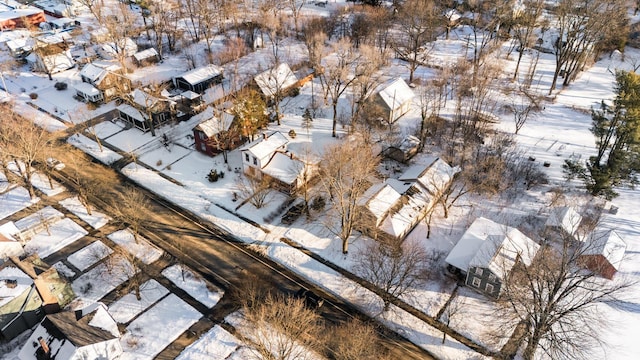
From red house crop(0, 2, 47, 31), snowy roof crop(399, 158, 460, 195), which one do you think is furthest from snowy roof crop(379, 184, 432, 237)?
red house crop(0, 2, 47, 31)

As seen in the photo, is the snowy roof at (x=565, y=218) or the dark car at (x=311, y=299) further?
the snowy roof at (x=565, y=218)

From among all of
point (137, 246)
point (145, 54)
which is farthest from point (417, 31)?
point (137, 246)

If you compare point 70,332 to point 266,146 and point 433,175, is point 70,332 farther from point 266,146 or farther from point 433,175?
point 433,175

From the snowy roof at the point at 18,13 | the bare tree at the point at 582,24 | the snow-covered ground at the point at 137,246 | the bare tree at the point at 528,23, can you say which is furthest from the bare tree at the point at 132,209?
the snowy roof at the point at 18,13

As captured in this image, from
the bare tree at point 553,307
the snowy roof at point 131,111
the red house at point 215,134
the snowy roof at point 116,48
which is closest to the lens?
the bare tree at point 553,307

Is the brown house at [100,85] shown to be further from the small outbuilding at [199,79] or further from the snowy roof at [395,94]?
the snowy roof at [395,94]

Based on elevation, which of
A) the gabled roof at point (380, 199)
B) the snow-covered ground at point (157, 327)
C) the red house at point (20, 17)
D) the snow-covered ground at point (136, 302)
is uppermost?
the red house at point (20, 17)

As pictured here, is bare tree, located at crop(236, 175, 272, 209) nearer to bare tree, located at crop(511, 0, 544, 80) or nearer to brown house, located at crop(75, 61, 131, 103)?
brown house, located at crop(75, 61, 131, 103)
